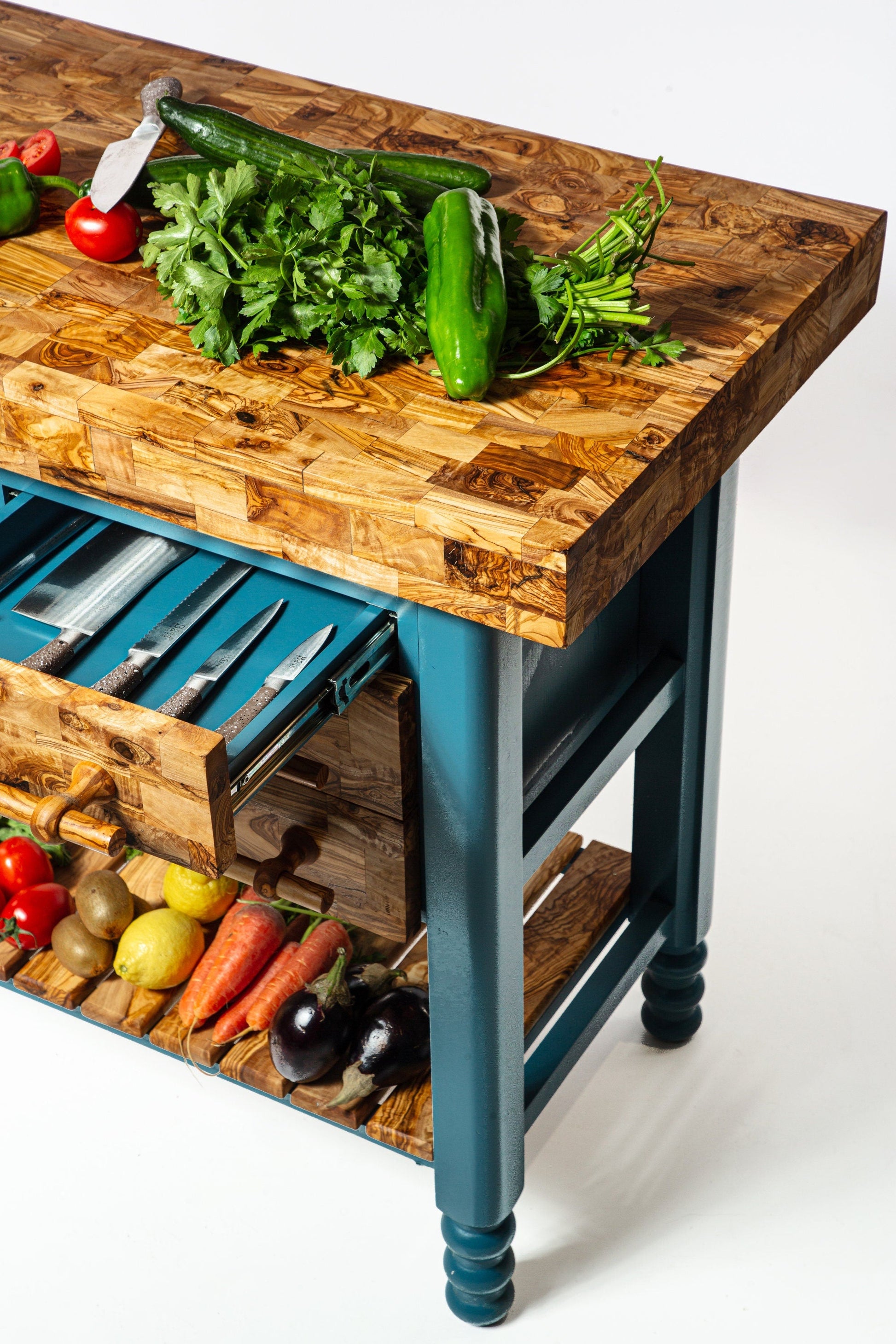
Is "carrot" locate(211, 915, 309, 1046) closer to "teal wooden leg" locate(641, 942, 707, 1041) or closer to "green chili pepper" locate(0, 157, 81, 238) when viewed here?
"teal wooden leg" locate(641, 942, 707, 1041)

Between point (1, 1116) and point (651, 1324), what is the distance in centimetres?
92

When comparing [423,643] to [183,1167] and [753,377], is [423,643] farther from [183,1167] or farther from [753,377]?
[183,1167]

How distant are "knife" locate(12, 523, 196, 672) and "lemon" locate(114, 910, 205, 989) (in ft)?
2.07

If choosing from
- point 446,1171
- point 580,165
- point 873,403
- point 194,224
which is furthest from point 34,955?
point 873,403

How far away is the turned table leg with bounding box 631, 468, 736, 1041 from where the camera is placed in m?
1.96

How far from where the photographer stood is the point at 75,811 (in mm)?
1382

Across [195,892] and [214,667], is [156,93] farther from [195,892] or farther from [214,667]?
[195,892]

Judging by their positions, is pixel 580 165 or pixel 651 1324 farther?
pixel 651 1324

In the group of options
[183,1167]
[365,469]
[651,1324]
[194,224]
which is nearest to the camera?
[365,469]

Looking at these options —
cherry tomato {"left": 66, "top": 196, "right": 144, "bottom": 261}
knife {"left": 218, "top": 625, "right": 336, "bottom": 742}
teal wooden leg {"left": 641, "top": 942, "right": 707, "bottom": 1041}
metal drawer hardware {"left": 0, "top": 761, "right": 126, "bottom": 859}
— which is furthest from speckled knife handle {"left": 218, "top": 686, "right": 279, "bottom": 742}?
teal wooden leg {"left": 641, "top": 942, "right": 707, "bottom": 1041}

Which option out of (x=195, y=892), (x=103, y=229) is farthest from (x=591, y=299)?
(x=195, y=892)

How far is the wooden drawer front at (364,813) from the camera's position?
1586mm

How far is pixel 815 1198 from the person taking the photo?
7.16 ft

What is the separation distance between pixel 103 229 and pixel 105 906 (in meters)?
0.89
